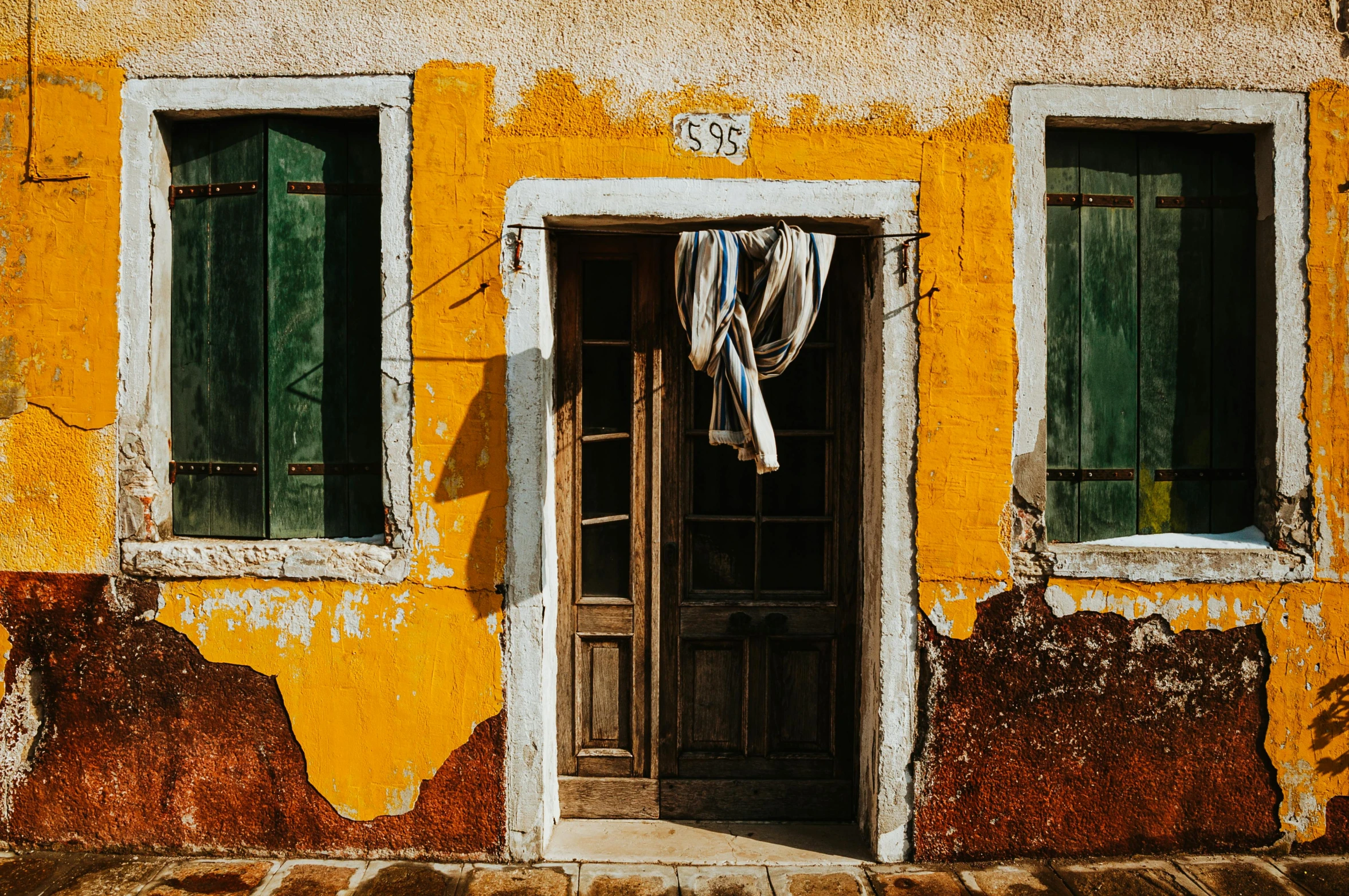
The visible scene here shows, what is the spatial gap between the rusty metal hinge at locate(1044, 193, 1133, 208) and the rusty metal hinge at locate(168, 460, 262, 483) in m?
3.49

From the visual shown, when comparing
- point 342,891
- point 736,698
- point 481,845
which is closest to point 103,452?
point 342,891

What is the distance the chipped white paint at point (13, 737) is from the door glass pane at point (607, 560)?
227cm

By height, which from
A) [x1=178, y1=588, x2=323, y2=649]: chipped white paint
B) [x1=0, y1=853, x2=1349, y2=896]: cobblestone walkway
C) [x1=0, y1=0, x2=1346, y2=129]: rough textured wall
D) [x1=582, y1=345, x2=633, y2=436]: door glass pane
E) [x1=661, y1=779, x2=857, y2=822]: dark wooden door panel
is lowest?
[x1=0, y1=853, x2=1349, y2=896]: cobblestone walkway

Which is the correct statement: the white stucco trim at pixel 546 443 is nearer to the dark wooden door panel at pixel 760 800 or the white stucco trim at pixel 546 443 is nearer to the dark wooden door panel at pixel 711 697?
the dark wooden door panel at pixel 760 800

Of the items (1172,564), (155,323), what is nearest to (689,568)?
(1172,564)

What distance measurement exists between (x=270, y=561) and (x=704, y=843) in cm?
210

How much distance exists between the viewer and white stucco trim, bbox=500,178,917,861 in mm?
3518

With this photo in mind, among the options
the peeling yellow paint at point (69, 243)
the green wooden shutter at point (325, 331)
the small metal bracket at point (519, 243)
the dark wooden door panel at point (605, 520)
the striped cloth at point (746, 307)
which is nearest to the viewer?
the striped cloth at point (746, 307)

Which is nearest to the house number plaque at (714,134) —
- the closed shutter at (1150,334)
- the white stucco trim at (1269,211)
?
the white stucco trim at (1269,211)

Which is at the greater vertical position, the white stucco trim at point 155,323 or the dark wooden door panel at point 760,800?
the white stucco trim at point 155,323

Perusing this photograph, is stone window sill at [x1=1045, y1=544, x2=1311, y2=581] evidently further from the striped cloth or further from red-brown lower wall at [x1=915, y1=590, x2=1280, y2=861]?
the striped cloth

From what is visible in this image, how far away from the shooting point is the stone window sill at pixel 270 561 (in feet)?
11.6

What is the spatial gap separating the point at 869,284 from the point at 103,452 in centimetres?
320

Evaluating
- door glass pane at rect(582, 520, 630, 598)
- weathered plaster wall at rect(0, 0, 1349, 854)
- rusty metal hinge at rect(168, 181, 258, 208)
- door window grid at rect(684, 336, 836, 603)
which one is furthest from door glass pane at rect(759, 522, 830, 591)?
rusty metal hinge at rect(168, 181, 258, 208)
